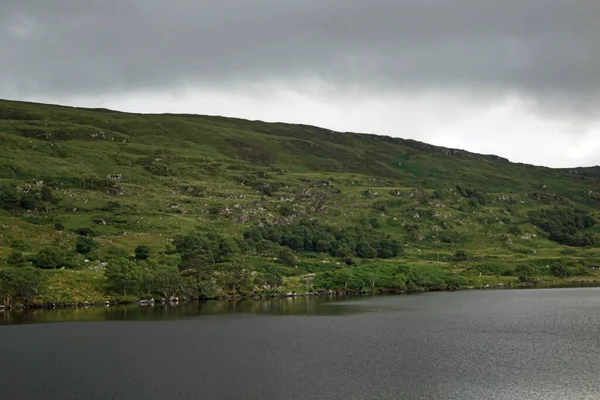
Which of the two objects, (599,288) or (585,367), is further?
(599,288)

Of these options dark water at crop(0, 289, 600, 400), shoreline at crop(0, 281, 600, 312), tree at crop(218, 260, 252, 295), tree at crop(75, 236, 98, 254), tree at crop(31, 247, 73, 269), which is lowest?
shoreline at crop(0, 281, 600, 312)

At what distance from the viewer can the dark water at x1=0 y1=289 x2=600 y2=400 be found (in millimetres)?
64875

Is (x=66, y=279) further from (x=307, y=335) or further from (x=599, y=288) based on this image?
(x=599, y=288)

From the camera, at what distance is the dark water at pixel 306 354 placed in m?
64.9

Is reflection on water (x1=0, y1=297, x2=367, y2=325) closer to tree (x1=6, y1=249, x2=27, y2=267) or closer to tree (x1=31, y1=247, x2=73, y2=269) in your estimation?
tree (x1=6, y1=249, x2=27, y2=267)

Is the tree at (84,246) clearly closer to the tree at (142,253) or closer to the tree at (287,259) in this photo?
the tree at (142,253)

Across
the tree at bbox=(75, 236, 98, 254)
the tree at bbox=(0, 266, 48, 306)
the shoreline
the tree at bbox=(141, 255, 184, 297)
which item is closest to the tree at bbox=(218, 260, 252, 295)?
the shoreline

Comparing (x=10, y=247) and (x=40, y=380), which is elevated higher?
(x=10, y=247)

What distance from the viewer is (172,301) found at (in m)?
153

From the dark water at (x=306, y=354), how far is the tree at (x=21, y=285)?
13125 mm

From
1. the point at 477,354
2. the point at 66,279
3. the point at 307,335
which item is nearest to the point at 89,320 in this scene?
the point at 66,279

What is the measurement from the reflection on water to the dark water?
69 centimetres

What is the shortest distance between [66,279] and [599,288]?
158 m

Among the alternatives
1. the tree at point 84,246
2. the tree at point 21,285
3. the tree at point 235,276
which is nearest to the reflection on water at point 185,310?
the tree at point 21,285
